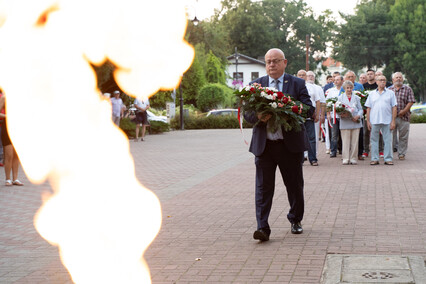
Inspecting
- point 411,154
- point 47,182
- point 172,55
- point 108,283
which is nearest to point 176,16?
point 172,55

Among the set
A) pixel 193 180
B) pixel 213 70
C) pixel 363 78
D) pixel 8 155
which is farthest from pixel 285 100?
pixel 213 70

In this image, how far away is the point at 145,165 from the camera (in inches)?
605

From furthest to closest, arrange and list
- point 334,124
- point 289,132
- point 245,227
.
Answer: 1. point 334,124
2. point 245,227
3. point 289,132

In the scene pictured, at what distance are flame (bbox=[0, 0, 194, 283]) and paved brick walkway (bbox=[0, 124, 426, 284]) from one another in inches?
9.2

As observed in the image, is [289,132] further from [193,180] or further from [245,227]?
[193,180]

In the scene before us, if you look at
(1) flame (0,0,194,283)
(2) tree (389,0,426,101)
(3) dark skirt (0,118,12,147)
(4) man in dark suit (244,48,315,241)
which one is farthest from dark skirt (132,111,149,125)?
(2) tree (389,0,426,101)

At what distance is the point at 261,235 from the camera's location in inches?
252

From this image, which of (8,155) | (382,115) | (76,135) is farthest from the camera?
(76,135)

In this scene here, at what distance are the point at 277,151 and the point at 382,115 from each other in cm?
803

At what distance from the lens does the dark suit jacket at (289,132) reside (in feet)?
21.8

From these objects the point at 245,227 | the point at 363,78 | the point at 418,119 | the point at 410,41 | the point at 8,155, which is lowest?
the point at 418,119

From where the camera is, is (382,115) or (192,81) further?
(192,81)

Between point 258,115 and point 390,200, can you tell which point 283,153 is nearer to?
point 258,115

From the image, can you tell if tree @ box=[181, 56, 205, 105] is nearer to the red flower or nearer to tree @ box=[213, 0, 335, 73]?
tree @ box=[213, 0, 335, 73]
